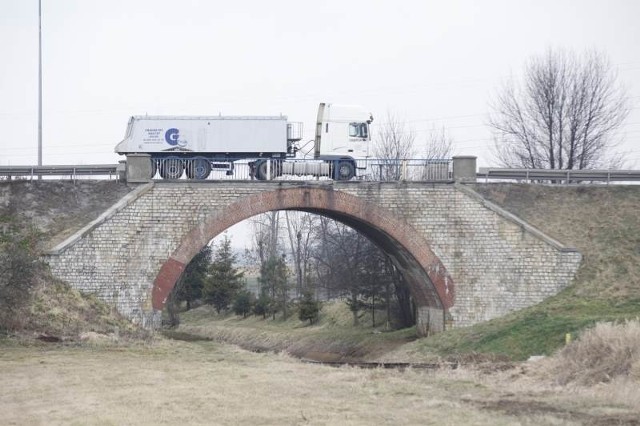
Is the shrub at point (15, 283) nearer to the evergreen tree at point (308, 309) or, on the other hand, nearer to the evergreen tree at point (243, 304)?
the evergreen tree at point (308, 309)

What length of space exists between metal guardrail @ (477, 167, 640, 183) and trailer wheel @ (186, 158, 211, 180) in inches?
418

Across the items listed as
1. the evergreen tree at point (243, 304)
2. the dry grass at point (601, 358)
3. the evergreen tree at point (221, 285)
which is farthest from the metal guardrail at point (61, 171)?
the evergreen tree at point (221, 285)

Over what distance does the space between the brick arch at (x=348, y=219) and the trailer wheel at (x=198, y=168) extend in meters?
2.62

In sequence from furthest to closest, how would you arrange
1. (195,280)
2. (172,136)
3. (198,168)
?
(195,280)
(198,168)
(172,136)

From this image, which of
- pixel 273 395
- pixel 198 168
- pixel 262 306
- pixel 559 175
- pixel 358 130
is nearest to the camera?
pixel 273 395

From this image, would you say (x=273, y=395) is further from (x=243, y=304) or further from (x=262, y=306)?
(x=243, y=304)

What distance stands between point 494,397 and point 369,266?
28534mm

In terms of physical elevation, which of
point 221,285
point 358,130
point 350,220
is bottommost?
point 221,285

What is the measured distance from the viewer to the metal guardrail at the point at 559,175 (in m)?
36.8

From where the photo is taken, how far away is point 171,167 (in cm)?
3478

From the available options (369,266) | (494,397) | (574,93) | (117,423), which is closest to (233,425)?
(117,423)

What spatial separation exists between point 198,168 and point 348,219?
236 inches

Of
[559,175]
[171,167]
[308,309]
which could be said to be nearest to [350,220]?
[171,167]

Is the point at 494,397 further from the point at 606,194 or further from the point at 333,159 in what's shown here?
the point at 606,194
